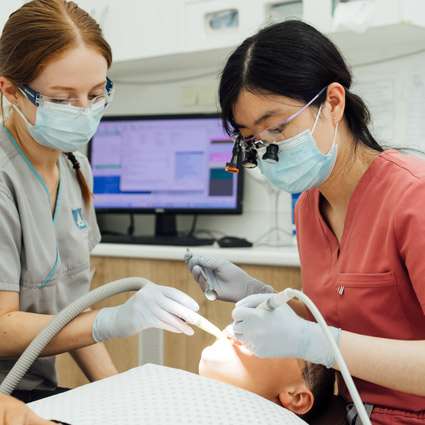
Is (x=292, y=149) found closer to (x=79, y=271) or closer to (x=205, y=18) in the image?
(x=79, y=271)

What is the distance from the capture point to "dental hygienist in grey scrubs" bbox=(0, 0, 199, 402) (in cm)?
123

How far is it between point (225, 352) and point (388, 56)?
1842mm

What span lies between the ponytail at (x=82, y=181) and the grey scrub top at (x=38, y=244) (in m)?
0.03

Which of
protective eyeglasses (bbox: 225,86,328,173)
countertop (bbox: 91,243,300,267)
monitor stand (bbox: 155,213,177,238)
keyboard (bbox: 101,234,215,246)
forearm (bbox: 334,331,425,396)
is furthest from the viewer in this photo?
monitor stand (bbox: 155,213,177,238)

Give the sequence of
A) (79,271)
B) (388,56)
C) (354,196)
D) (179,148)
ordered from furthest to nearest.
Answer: (179,148) → (388,56) → (79,271) → (354,196)

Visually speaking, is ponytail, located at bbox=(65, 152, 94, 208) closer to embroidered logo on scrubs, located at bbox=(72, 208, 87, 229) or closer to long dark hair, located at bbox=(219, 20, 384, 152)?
embroidered logo on scrubs, located at bbox=(72, 208, 87, 229)

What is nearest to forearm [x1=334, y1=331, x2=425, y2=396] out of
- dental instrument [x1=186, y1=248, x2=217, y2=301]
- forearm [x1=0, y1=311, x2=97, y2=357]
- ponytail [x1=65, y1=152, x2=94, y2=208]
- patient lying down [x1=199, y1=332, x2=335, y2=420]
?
patient lying down [x1=199, y1=332, x2=335, y2=420]

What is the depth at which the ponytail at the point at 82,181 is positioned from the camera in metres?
1.64

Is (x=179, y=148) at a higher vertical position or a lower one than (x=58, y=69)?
lower

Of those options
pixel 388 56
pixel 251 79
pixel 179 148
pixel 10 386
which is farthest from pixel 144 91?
pixel 10 386

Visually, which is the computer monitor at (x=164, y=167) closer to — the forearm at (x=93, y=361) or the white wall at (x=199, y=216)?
the white wall at (x=199, y=216)

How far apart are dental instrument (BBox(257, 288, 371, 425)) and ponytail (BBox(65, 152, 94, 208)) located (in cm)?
81

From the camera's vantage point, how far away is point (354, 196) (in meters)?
1.25

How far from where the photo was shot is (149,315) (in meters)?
1.20
